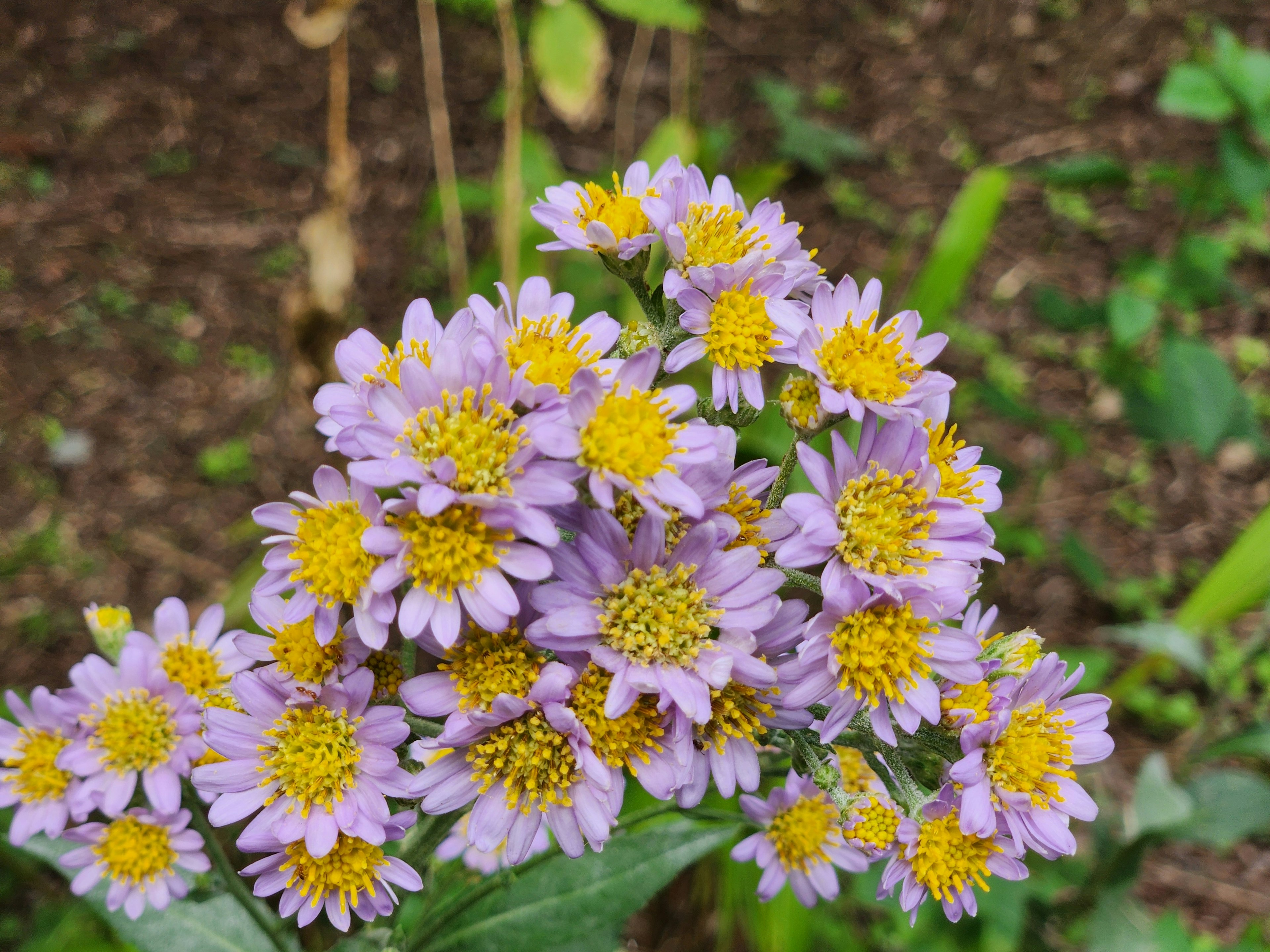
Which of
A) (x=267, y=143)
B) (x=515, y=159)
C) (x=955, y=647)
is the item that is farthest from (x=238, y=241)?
(x=955, y=647)

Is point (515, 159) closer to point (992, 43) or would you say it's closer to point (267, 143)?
point (267, 143)

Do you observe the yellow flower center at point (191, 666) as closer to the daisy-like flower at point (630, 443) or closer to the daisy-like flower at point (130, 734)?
the daisy-like flower at point (130, 734)

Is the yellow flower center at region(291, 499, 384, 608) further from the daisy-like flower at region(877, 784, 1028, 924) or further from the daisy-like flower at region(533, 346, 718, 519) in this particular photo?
the daisy-like flower at region(877, 784, 1028, 924)

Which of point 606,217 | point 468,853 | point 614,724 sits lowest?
point 468,853

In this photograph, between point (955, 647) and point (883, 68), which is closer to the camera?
point (955, 647)

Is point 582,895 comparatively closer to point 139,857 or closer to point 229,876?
point 229,876

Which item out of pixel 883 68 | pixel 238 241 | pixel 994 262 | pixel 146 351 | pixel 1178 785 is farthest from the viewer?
pixel 883 68

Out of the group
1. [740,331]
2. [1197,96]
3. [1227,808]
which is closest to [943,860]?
[740,331]
